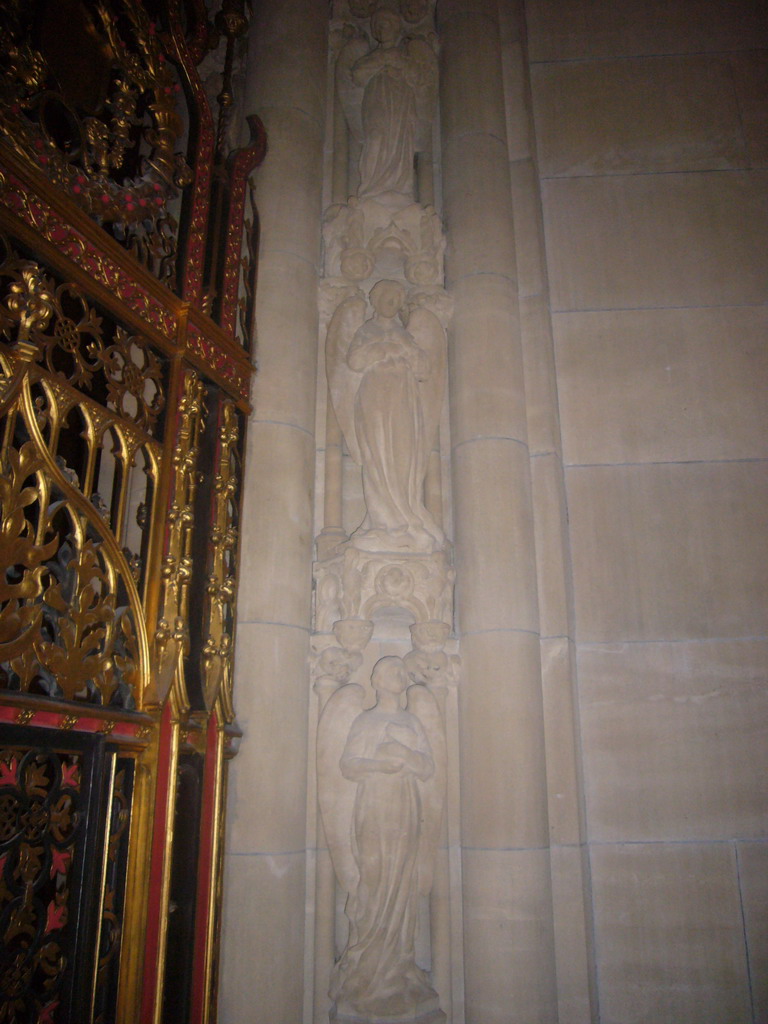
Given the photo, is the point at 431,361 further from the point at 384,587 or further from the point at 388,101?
the point at 388,101

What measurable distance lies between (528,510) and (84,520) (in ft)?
7.01

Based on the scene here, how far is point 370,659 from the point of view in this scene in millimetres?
3834

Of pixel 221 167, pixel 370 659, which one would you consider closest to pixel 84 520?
pixel 370 659

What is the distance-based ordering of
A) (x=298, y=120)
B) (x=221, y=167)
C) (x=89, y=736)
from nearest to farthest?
(x=89, y=736), (x=221, y=167), (x=298, y=120)

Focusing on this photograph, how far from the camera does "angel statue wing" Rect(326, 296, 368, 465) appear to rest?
4137 millimetres

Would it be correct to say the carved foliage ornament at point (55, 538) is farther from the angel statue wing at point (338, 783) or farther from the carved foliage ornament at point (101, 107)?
the angel statue wing at point (338, 783)

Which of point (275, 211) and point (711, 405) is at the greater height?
point (275, 211)

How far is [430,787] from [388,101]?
3871 millimetres

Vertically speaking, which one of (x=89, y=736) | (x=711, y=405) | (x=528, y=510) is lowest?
(x=89, y=736)

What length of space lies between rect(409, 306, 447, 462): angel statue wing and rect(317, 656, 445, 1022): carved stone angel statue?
1.28 m

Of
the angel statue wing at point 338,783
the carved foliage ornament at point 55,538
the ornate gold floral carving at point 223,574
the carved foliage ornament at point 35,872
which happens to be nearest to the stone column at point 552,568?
the angel statue wing at point 338,783

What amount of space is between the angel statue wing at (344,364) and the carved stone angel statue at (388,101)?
0.76 metres

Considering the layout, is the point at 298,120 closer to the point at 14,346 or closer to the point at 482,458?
the point at 482,458

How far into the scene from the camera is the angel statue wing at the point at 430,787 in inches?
134
